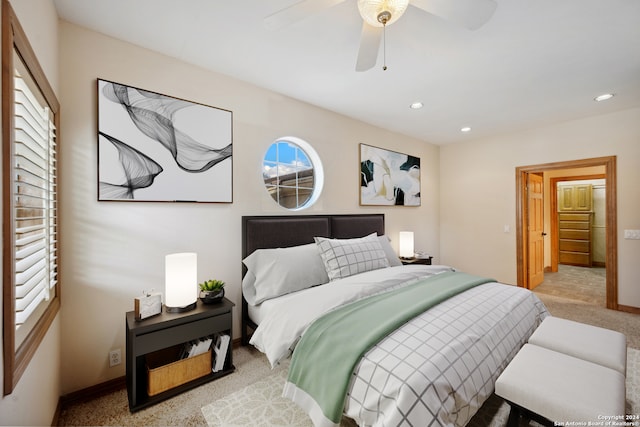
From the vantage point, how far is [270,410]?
1.79m

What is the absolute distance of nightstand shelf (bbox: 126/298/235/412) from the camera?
175cm

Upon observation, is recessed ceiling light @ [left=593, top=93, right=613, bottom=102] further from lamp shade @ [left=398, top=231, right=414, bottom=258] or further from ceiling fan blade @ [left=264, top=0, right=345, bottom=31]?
ceiling fan blade @ [left=264, top=0, right=345, bottom=31]

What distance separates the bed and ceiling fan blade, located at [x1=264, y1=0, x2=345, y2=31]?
1.67 meters

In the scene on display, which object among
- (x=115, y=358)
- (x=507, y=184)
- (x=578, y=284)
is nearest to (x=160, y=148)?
(x=115, y=358)

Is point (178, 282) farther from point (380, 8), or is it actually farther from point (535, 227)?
point (535, 227)

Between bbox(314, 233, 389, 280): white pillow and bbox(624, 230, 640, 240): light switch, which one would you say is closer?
bbox(314, 233, 389, 280): white pillow

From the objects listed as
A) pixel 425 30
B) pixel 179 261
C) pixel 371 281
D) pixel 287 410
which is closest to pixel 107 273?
pixel 179 261

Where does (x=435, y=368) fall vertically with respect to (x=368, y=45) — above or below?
below

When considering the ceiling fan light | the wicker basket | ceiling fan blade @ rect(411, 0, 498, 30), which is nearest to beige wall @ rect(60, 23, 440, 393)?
the wicker basket

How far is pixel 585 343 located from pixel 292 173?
9.40 ft

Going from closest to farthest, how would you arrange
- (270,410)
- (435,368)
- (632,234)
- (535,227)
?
(435,368) < (270,410) < (632,234) < (535,227)

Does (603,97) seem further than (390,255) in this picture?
No

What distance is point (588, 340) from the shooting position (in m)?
1.70

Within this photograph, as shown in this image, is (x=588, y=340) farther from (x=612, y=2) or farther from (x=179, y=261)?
(x=179, y=261)
